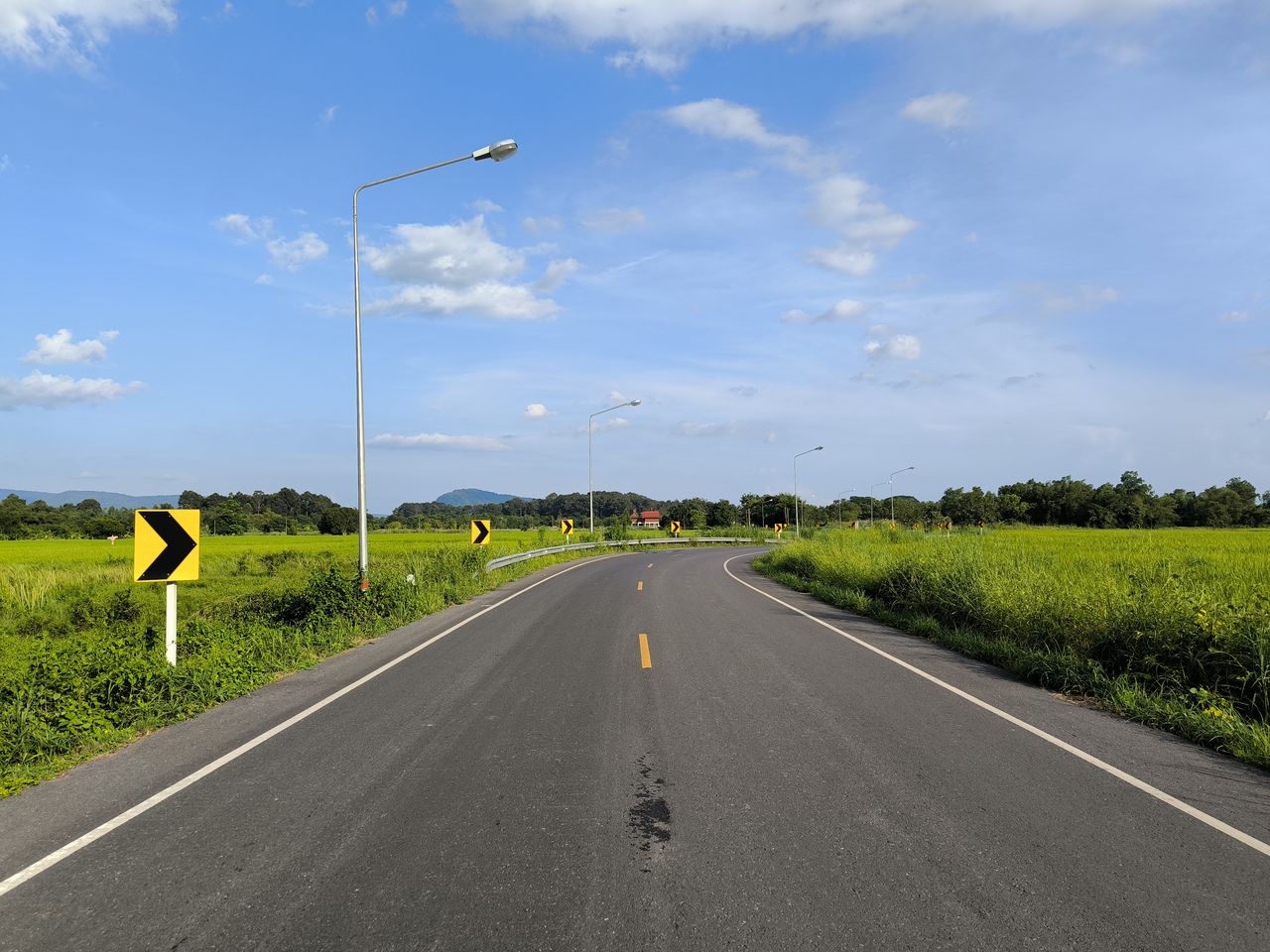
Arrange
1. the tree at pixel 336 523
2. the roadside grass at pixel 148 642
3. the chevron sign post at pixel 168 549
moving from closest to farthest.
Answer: the roadside grass at pixel 148 642 → the chevron sign post at pixel 168 549 → the tree at pixel 336 523

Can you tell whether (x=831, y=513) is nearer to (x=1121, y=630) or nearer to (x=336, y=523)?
(x=336, y=523)

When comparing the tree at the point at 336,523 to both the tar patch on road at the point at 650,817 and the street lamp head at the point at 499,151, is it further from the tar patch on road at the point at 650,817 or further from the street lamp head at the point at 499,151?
the tar patch on road at the point at 650,817

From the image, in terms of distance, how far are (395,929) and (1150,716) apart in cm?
714

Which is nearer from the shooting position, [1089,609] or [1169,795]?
[1169,795]

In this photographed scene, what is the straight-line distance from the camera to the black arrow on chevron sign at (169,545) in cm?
798

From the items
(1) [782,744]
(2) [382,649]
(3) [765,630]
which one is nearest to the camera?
(1) [782,744]

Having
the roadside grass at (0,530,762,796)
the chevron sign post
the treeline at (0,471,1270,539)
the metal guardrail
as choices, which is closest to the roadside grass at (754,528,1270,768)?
the roadside grass at (0,530,762,796)

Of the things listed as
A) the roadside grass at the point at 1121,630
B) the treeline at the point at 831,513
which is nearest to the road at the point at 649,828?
the roadside grass at the point at 1121,630

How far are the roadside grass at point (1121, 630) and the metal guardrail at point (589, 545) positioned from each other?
44.2 ft

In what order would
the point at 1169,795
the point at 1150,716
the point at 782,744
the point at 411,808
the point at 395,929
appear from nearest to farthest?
the point at 395,929 < the point at 411,808 < the point at 1169,795 < the point at 782,744 < the point at 1150,716

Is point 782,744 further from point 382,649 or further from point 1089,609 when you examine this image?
point 382,649

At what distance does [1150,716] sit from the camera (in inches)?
274

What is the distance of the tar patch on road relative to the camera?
408 centimetres

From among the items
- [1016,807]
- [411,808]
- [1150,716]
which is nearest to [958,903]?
[1016,807]
